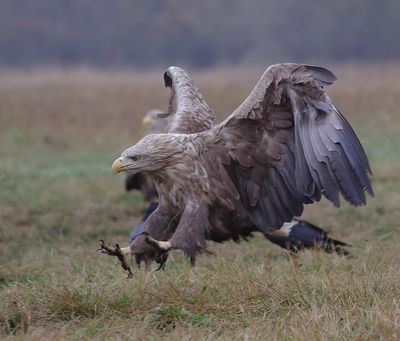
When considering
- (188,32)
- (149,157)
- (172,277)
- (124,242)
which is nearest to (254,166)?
(149,157)

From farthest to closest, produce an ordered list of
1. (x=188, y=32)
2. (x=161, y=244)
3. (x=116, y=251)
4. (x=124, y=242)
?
(x=188, y=32) < (x=124, y=242) < (x=161, y=244) < (x=116, y=251)

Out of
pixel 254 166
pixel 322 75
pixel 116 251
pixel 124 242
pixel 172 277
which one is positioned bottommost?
pixel 124 242

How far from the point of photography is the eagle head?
20.3 ft

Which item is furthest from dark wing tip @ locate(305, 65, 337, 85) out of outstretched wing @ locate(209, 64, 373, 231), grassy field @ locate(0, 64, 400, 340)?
grassy field @ locate(0, 64, 400, 340)

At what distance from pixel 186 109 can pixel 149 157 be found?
112 centimetres

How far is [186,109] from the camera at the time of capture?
723cm

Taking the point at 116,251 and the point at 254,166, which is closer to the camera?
the point at 116,251

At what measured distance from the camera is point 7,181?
1238cm

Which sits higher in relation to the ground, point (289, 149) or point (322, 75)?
point (322, 75)

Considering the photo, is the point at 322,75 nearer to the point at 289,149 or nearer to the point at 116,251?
the point at 289,149

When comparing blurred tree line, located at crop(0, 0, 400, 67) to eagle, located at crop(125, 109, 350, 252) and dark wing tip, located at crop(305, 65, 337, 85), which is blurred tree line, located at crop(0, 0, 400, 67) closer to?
eagle, located at crop(125, 109, 350, 252)

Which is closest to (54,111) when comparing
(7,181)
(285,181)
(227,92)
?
(227,92)

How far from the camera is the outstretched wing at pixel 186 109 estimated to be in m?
7.05

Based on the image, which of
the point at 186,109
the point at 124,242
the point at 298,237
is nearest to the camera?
the point at 186,109
